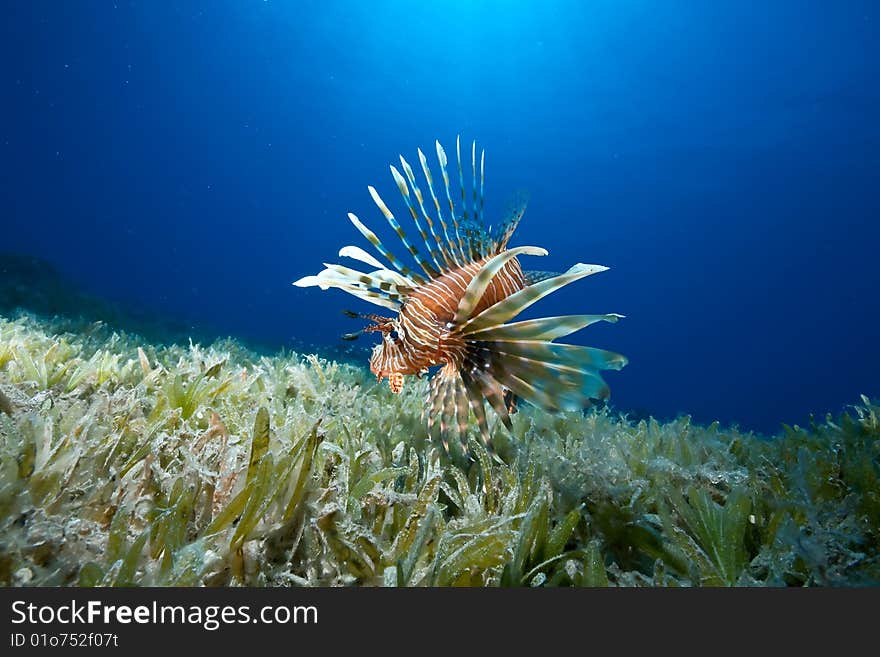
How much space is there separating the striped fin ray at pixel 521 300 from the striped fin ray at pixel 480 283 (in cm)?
5

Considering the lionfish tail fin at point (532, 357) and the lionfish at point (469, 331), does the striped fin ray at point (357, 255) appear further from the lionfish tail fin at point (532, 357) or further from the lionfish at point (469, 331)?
the lionfish tail fin at point (532, 357)

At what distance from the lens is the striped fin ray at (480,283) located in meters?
2.02

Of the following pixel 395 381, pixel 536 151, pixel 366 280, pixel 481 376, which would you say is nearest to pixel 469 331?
pixel 481 376

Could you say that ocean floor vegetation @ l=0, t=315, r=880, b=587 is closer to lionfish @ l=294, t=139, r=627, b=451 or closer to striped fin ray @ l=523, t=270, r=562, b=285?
lionfish @ l=294, t=139, r=627, b=451

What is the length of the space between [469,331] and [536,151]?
69430 mm

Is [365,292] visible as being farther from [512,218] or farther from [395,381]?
[512,218]

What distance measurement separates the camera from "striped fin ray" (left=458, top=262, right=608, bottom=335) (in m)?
2.07

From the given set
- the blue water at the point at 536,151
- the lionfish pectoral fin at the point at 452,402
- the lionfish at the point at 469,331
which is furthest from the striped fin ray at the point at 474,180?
the blue water at the point at 536,151

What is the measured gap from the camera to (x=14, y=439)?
1.53 meters

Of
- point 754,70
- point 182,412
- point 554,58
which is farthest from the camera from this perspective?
point 554,58

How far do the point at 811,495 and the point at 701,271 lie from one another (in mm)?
77265

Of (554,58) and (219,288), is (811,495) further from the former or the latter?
(219,288)

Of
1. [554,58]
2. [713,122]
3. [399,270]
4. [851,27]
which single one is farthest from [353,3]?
[399,270]

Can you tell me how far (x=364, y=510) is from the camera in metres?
1.65
